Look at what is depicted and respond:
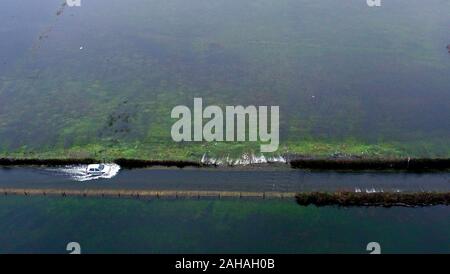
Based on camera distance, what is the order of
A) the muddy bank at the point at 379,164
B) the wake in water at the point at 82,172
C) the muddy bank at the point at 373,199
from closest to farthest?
the muddy bank at the point at 373,199
the muddy bank at the point at 379,164
the wake in water at the point at 82,172

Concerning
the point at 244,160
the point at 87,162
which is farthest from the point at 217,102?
the point at 87,162

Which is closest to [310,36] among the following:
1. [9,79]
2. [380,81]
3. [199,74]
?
[380,81]

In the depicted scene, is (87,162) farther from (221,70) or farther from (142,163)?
(221,70)

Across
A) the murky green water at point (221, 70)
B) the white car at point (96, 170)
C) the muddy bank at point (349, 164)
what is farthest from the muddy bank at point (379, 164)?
the white car at point (96, 170)

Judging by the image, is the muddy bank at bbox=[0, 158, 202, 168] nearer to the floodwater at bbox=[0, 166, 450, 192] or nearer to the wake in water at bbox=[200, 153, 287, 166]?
the floodwater at bbox=[0, 166, 450, 192]

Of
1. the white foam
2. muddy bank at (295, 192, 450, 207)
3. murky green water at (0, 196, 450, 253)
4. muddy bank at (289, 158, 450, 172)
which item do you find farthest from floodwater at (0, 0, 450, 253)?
muddy bank at (289, 158, 450, 172)

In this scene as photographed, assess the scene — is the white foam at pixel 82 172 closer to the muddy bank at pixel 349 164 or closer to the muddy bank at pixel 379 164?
the muddy bank at pixel 349 164

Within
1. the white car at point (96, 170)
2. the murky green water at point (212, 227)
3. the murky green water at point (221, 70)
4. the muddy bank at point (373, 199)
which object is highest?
the murky green water at point (221, 70)
